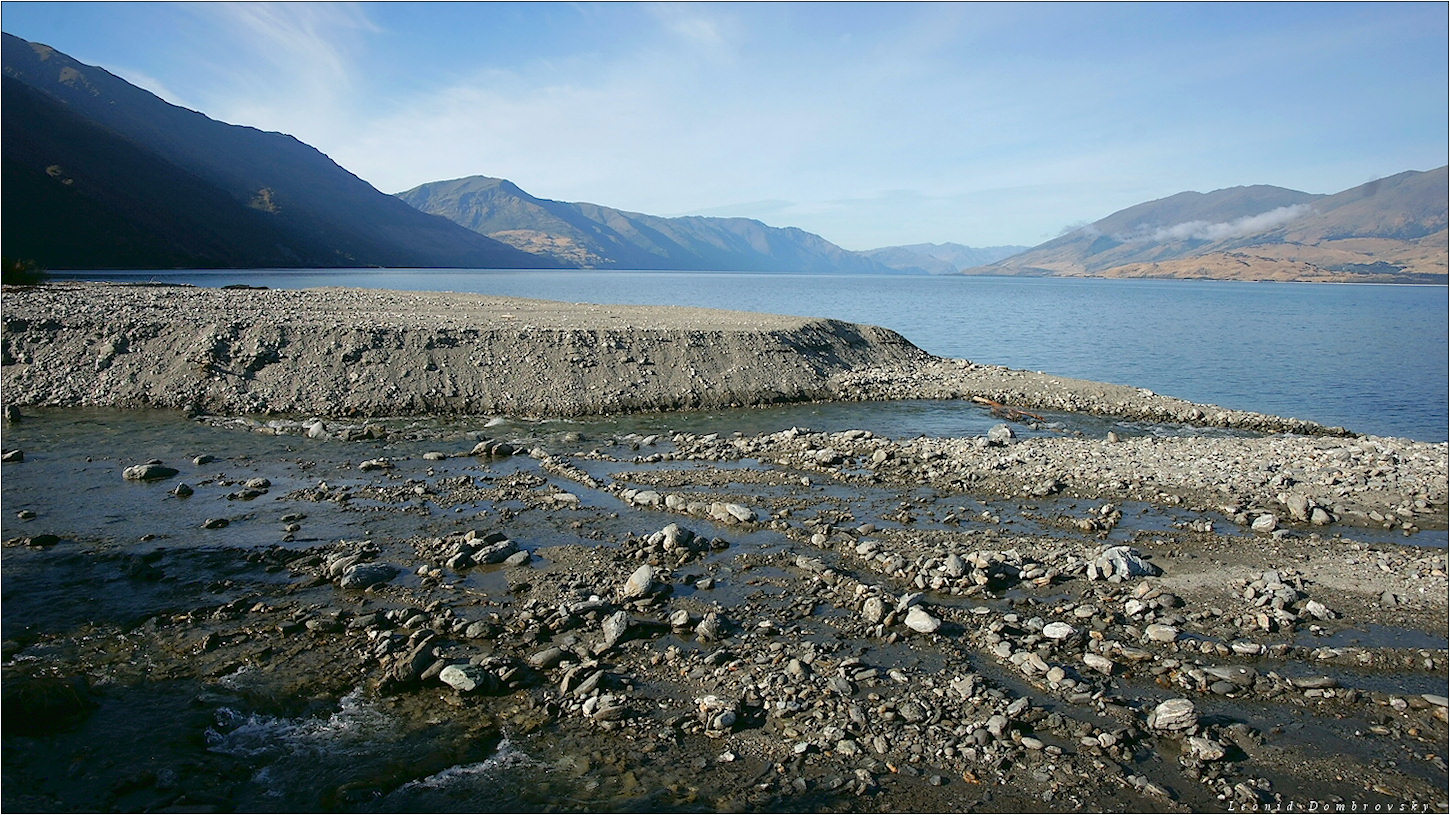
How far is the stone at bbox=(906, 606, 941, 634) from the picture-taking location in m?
9.54

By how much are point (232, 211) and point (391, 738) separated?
183m

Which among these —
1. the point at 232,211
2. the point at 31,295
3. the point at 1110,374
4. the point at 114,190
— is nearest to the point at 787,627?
the point at 1110,374

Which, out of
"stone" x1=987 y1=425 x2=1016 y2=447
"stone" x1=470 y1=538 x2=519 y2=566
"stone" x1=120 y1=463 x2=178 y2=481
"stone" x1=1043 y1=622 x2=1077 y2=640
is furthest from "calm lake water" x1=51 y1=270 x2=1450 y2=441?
"stone" x1=120 y1=463 x2=178 y2=481

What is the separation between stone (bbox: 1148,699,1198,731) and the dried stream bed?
0.17ft

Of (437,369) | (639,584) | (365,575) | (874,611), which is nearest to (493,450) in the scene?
(437,369)

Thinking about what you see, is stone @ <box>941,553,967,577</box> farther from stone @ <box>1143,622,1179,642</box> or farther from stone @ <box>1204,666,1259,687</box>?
stone @ <box>1204,666,1259,687</box>

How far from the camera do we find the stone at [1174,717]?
7.45m

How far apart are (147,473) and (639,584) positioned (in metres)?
12.9

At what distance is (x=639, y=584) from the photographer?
10797mm

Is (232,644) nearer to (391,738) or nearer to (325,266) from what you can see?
(391,738)

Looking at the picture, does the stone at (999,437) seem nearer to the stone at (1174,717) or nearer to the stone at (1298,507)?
the stone at (1298,507)

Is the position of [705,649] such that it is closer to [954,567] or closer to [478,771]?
[478,771]

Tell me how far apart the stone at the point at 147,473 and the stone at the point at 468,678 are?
1247 cm

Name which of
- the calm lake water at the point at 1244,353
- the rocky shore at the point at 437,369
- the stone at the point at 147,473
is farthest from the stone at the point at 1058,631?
the calm lake water at the point at 1244,353
